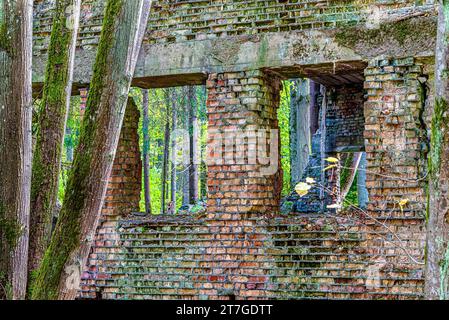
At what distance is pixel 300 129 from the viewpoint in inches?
695

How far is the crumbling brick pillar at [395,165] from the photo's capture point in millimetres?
8219

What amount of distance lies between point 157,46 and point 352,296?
3743 millimetres

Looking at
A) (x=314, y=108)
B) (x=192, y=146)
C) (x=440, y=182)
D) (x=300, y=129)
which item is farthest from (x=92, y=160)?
(x=192, y=146)

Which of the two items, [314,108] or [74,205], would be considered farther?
[314,108]

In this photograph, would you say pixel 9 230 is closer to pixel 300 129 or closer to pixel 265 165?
pixel 265 165

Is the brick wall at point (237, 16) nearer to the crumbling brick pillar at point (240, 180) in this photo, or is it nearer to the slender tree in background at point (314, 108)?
the crumbling brick pillar at point (240, 180)

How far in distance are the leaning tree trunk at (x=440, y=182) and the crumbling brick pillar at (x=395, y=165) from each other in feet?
10.4

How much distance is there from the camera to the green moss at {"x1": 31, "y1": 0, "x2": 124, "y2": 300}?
5602 millimetres

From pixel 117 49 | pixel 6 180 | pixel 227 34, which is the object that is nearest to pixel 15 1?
pixel 117 49

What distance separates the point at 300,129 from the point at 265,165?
871 cm

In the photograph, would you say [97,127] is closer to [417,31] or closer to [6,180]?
[6,180]

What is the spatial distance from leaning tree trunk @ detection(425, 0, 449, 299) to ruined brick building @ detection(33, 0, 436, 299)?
2.98 metres

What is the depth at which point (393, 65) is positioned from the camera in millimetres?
8375

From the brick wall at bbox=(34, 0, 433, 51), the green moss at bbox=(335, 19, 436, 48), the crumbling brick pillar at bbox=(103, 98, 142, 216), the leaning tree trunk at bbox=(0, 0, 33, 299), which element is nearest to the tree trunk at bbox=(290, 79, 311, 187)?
the crumbling brick pillar at bbox=(103, 98, 142, 216)
